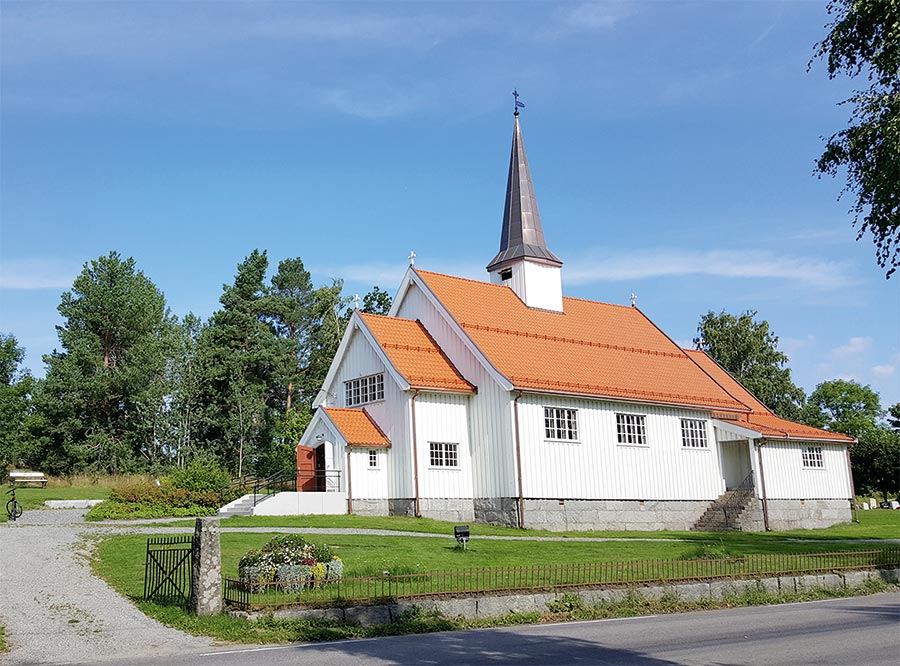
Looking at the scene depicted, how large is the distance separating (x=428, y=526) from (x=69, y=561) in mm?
10786

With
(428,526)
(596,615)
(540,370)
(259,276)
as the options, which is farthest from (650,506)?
(259,276)

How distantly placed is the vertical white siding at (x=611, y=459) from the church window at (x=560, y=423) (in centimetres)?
19

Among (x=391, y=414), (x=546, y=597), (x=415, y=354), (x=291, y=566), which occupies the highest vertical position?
(x=415, y=354)

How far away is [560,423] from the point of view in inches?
1177

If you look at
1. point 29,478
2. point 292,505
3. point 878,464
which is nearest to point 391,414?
point 292,505

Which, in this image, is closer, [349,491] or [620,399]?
[349,491]

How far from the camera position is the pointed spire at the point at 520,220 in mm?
35281

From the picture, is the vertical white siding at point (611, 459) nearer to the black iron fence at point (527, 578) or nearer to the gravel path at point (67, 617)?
the black iron fence at point (527, 578)

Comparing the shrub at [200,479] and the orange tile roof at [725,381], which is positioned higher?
the orange tile roof at [725,381]

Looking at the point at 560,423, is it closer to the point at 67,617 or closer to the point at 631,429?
the point at 631,429

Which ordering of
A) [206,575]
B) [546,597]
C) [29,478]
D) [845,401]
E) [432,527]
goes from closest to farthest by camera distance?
[206,575]
[546,597]
[432,527]
[29,478]
[845,401]

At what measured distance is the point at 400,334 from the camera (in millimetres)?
31500

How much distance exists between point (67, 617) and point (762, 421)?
31295 mm

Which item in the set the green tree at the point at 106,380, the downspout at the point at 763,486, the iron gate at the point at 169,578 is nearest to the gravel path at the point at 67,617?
the iron gate at the point at 169,578
